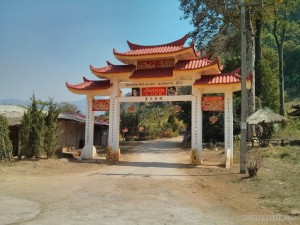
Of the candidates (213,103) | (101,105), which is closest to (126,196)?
(213,103)

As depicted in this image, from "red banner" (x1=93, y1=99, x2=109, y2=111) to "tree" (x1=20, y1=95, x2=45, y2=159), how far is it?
9.31ft

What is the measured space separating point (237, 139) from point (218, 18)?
8.94m

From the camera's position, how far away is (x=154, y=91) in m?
16.7

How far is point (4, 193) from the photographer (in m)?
9.44

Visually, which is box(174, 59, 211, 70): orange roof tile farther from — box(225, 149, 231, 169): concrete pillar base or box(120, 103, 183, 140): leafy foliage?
box(120, 103, 183, 140): leafy foliage

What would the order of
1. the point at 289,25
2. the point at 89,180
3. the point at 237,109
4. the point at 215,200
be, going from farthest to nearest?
1. the point at 289,25
2. the point at 237,109
3. the point at 89,180
4. the point at 215,200

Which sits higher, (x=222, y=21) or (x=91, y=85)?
(x=222, y=21)

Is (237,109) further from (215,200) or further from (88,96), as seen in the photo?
(215,200)

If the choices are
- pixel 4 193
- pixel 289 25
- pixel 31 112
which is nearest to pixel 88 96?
pixel 31 112

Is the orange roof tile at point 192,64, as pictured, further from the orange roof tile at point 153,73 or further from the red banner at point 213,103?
the red banner at point 213,103

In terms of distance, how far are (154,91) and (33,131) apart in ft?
20.4

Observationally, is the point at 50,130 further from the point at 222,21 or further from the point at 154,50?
the point at 222,21

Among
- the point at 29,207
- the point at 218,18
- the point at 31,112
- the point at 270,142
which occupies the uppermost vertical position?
the point at 218,18

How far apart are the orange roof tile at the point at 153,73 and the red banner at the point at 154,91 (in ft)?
2.30
